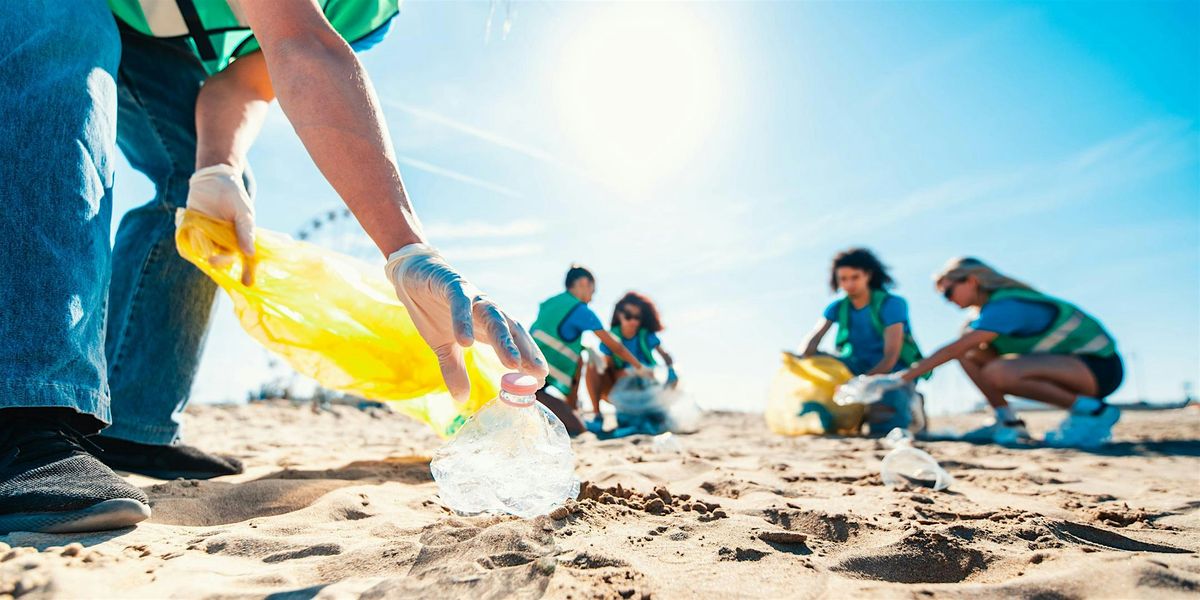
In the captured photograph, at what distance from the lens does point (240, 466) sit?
200 cm

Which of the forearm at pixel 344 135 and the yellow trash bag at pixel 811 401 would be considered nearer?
the forearm at pixel 344 135

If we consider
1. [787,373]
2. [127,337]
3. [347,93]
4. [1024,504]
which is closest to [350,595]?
[347,93]

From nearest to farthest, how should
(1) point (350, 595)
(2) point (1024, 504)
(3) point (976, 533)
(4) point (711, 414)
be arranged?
(1) point (350, 595) < (3) point (976, 533) < (2) point (1024, 504) < (4) point (711, 414)

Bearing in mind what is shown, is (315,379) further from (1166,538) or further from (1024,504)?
(1166,538)

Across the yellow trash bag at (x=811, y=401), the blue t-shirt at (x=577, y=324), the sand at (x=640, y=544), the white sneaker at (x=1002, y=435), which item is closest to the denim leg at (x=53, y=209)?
the sand at (x=640, y=544)

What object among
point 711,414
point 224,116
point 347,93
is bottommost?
point 711,414

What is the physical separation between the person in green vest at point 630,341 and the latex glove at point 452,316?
3.97 m

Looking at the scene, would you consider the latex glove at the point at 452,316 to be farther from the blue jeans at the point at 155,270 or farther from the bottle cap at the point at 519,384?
the blue jeans at the point at 155,270

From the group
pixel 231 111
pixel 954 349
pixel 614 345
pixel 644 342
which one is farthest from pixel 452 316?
pixel 644 342

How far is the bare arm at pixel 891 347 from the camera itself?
177 inches

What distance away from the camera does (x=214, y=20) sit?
1.84 meters

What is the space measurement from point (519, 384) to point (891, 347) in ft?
13.5

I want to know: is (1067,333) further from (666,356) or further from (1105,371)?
(666,356)

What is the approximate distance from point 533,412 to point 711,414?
6956mm
